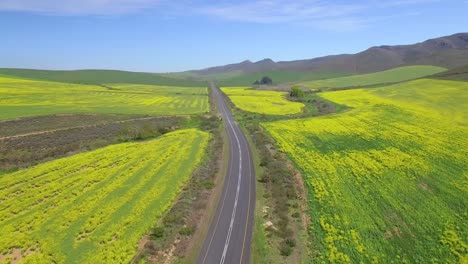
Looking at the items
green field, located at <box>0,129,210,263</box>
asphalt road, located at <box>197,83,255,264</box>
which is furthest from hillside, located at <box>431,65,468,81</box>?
green field, located at <box>0,129,210,263</box>

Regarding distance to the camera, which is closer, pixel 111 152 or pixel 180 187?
pixel 180 187

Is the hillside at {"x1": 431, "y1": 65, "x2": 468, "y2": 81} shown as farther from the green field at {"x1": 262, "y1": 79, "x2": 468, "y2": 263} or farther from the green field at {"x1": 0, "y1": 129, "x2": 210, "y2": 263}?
the green field at {"x1": 0, "y1": 129, "x2": 210, "y2": 263}

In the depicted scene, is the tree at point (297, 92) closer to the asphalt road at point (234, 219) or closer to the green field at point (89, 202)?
the green field at point (89, 202)

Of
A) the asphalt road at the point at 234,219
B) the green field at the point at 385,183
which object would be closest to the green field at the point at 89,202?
the asphalt road at the point at 234,219

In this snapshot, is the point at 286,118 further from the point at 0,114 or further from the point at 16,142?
the point at 0,114

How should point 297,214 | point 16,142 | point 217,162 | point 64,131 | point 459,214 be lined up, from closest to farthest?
point 459,214, point 297,214, point 217,162, point 16,142, point 64,131

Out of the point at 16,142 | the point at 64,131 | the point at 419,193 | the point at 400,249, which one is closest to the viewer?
the point at 400,249

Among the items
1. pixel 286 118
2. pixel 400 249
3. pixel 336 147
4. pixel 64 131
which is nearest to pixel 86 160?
pixel 64 131
